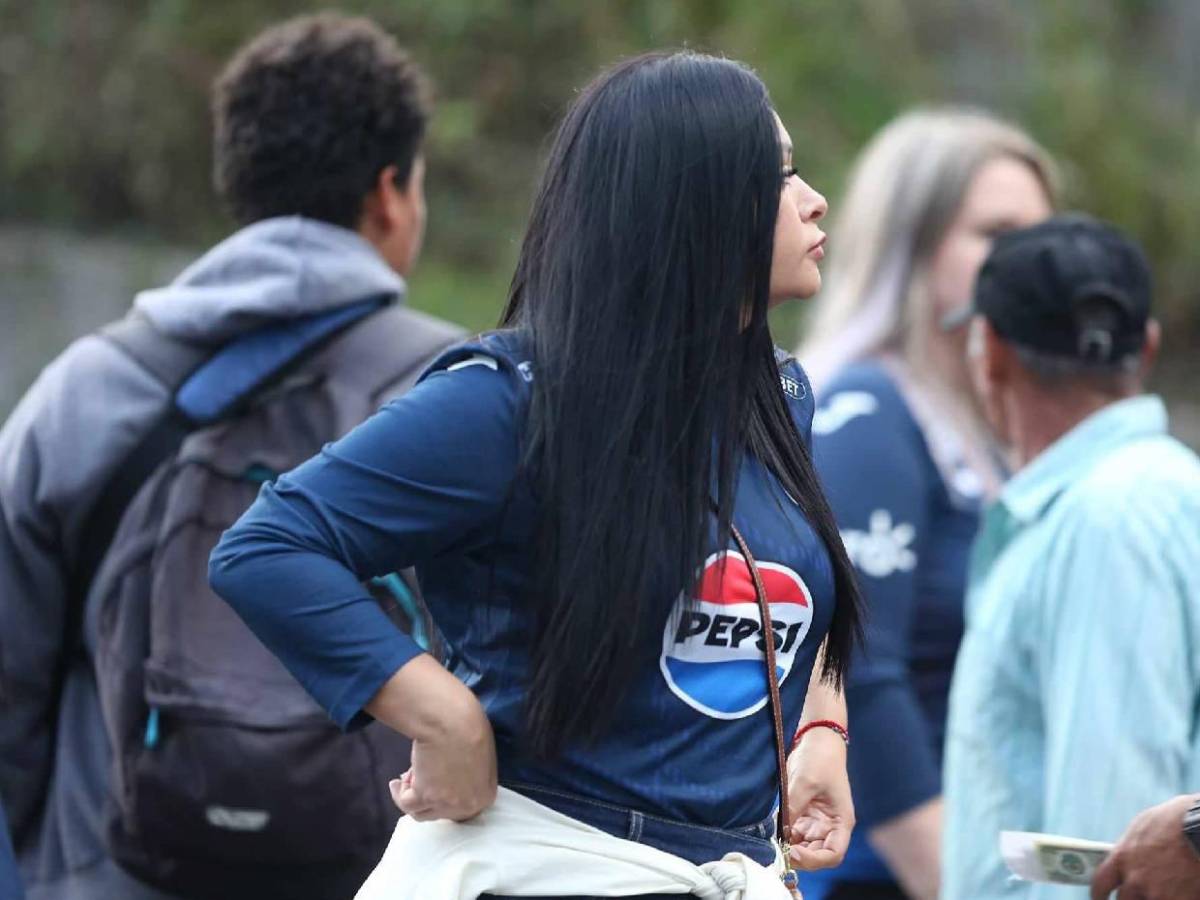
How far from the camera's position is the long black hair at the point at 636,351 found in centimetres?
179

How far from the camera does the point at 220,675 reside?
268 centimetres

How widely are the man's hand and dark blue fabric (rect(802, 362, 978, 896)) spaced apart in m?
1.05

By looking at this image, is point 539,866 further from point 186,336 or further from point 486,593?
point 186,336

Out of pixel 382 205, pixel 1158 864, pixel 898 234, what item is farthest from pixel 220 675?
pixel 898 234

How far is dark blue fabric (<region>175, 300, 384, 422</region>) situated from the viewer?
9.17 ft

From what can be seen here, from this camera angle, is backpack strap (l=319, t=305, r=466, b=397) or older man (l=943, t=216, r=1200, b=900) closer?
older man (l=943, t=216, r=1200, b=900)

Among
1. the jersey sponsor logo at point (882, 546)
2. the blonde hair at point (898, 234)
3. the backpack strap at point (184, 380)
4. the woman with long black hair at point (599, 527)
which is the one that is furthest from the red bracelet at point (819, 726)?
the blonde hair at point (898, 234)

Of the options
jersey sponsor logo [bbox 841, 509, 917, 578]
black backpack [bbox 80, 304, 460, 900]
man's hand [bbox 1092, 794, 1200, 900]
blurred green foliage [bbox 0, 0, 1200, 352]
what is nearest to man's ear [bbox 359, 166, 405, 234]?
black backpack [bbox 80, 304, 460, 900]

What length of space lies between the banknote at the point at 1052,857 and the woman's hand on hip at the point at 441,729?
80 cm

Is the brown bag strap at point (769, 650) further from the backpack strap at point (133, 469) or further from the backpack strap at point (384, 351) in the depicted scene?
the backpack strap at point (133, 469)

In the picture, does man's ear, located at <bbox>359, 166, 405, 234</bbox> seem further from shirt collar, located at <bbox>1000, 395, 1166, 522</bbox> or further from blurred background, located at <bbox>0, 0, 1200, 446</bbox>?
blurred background, located at <bbox>0, 0, 1200, 446</bbox>

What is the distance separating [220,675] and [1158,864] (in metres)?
1.28

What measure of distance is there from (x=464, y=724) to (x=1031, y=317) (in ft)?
5.25

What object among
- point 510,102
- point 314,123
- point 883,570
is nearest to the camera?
point 314,123
